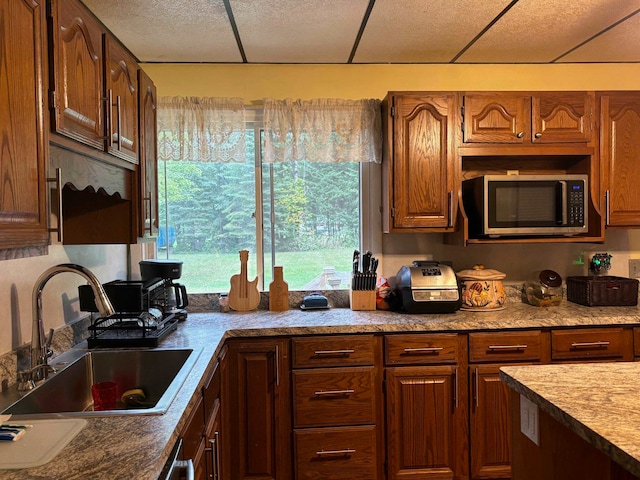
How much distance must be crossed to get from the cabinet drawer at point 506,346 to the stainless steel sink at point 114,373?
4.64 ft

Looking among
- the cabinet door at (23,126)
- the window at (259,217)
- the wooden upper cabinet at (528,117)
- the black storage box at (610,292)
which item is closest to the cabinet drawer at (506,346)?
the black storage box at (610,292)

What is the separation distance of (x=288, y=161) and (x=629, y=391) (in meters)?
2.08

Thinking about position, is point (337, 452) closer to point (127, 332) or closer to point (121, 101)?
point (127, 332)

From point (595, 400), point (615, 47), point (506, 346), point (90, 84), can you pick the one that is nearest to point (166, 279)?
point (90, 84)

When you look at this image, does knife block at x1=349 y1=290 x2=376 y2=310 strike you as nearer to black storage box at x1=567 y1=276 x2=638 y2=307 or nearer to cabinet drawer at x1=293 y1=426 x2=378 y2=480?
cabinet drawer at x1=293 y1=426 x2=378 y2=480

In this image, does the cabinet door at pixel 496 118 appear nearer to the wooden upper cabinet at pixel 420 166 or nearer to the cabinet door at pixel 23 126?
the wooden upper cabinet at pixel 420 166

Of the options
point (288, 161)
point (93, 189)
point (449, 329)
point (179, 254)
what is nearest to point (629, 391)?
point (449, 329)

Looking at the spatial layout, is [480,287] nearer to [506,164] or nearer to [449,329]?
[449,329]

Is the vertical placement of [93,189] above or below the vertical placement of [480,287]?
above

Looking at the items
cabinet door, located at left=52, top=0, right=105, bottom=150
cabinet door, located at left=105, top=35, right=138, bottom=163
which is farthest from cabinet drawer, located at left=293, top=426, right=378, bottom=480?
cabinet door, located at left=52, top=0, right=105, bottom=150

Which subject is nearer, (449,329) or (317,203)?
(449,329)

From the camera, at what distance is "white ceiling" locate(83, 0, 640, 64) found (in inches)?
84.8

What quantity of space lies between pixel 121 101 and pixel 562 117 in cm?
231

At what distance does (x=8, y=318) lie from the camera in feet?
5.37
